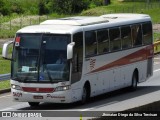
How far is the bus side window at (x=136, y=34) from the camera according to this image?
27.6m

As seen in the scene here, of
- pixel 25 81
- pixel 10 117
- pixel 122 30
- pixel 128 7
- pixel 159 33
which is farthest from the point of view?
pixel 128 7

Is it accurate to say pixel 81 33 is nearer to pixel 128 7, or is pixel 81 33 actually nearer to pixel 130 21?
pixel 130 21

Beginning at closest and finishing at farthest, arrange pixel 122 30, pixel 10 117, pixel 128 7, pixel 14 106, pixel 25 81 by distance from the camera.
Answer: pixel 10 117 < pixel 25 81 < pixel 14 106 < pixel 122 30 < pixel 128 7

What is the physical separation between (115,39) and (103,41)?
3.62 feet

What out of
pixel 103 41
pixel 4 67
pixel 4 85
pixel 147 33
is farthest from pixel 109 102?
pixel 4 67

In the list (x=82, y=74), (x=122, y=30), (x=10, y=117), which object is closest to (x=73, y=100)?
(x=82, y=74)

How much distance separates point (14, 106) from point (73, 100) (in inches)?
97.2

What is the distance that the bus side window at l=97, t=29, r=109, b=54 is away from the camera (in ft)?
80.2

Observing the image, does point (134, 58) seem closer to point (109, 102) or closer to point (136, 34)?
point (136, 34)

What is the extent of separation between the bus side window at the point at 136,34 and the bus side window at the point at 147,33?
487mm

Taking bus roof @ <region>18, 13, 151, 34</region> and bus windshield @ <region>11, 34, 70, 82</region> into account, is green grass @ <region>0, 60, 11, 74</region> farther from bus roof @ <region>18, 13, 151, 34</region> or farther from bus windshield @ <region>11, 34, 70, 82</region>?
bus windshield @ <region>11, 34, 70, 82</region>

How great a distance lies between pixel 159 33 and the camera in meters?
59.5

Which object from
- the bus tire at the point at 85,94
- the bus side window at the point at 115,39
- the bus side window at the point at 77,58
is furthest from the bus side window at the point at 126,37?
the bus side window at the point at 77,58

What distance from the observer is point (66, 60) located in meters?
22.0
